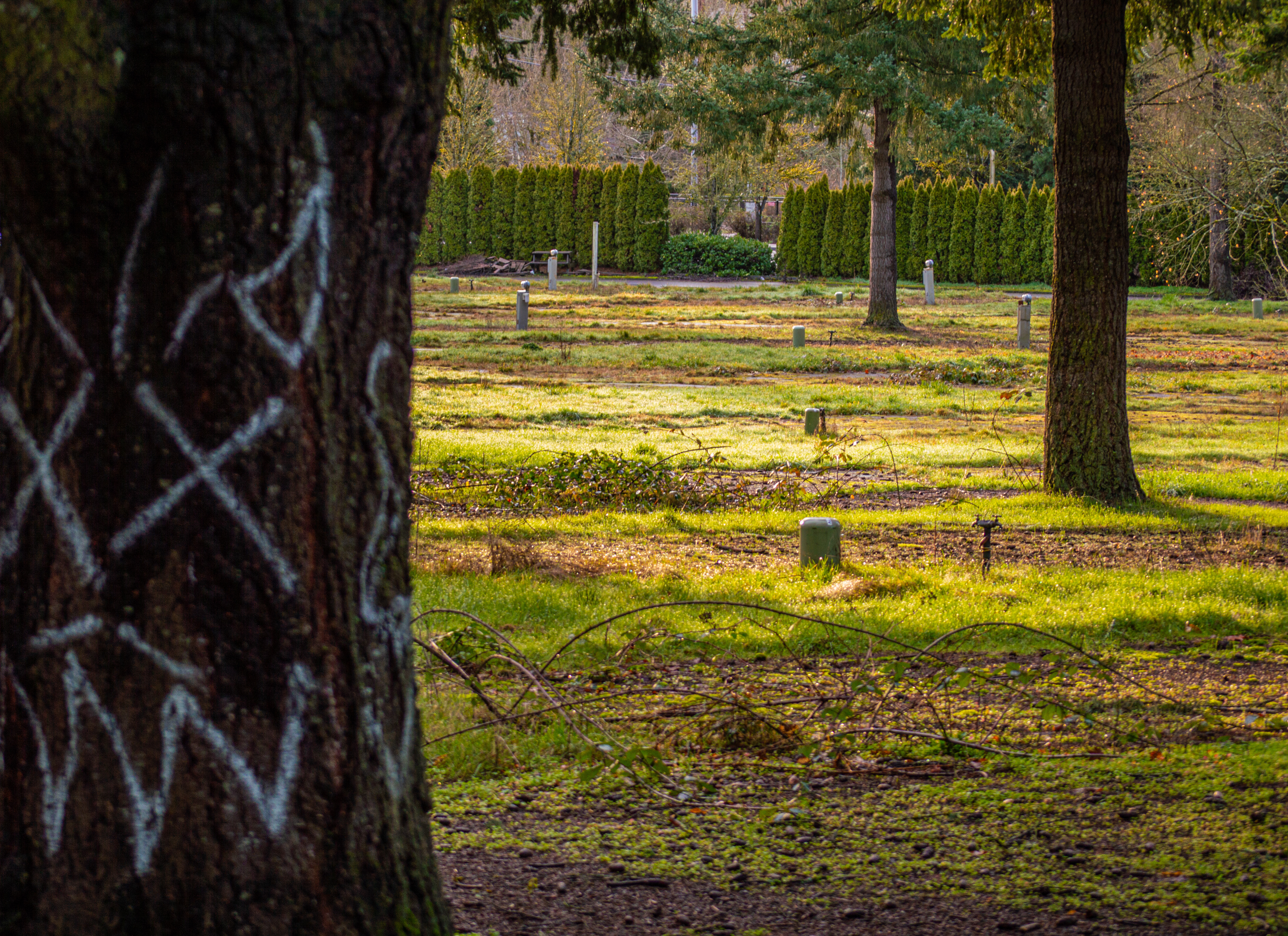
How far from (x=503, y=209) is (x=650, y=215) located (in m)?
5.14

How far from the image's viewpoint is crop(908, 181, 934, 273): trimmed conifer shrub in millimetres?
39656

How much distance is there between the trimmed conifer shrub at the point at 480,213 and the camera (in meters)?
42.9

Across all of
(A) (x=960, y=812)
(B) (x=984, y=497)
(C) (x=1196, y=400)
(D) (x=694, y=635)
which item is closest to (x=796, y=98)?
(C) (x=1196, y=400)

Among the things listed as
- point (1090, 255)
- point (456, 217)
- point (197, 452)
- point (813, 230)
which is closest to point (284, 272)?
point (197, 452)

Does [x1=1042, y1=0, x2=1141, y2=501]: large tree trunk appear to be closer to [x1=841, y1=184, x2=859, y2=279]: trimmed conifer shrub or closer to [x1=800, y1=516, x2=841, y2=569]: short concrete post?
[x1=800, y1=516, x2=841, y2=569]: short concrete post

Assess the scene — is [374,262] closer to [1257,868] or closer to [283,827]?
[283,827]

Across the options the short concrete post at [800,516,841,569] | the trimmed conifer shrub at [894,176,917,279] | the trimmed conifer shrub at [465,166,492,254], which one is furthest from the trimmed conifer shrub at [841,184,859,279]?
the short concrete post at [800,516,841,569]

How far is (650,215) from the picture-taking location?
41438mm

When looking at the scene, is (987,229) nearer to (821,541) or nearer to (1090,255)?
(1090,255)

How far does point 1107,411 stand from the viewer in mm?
8648

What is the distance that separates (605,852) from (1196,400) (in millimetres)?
13529

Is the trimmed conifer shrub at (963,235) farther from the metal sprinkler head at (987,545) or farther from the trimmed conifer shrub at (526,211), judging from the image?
the metal sprinkler head at (987,545)

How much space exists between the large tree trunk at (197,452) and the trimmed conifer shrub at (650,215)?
39.6 metres

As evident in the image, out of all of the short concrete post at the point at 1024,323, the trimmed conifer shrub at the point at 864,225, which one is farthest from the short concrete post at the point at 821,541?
the trimmed conifer shrub at the point at 864,225
